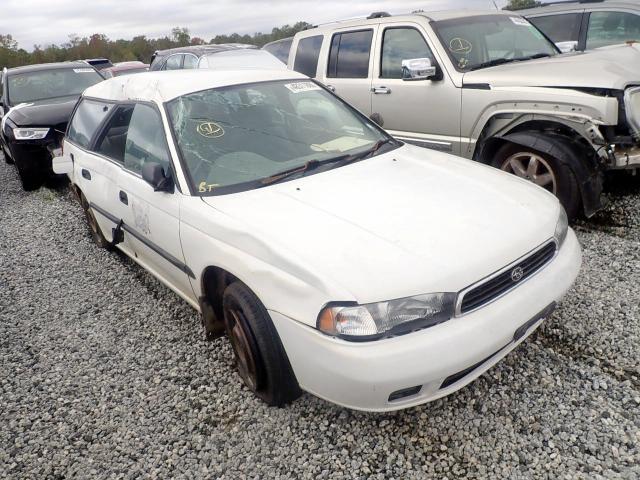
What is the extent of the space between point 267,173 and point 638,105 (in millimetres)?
2968

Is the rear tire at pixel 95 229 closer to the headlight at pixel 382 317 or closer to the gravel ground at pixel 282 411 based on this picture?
the gravel ground at pixel 282 411

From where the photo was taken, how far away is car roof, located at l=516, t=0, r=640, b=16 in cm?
599

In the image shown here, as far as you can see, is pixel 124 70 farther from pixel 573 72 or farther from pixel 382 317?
pixel 382 317

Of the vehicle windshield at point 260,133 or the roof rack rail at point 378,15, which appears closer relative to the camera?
the vehicle windshield at point 260,133

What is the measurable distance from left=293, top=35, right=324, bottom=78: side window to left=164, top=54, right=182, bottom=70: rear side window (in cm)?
317

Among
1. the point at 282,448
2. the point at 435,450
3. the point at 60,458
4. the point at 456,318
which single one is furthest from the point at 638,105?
the point at 60,458

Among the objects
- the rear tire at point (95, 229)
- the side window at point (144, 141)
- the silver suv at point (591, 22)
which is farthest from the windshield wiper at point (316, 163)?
the silver suv at point (591, 22)

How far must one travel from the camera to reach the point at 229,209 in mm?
2504

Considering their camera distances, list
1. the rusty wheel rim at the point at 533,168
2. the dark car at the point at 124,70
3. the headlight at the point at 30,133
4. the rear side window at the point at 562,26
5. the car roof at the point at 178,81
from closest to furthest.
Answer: the car roof at the point at 178,81
the rusty wheel rim at the point at 533,168
the rear side window at the point at 562,26
the headlight at the point at 30,133
the dark car at the point at 124,70

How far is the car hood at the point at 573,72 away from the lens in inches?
147

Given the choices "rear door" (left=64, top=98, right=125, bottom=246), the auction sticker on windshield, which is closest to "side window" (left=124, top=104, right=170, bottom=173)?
"rear door" (left=64, top=98, right=125, bottom=246)

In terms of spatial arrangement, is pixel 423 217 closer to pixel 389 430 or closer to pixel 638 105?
pixel 389 430

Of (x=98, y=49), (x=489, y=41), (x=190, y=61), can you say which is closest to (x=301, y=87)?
(x=489, y=41)

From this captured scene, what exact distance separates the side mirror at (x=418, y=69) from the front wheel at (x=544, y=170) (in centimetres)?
96
